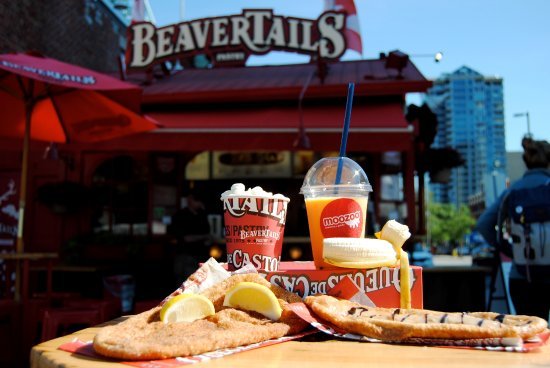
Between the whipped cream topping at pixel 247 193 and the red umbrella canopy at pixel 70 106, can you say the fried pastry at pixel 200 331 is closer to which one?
the whipped cream topping at pixel 247 193

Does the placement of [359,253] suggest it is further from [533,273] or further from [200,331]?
[533,273]

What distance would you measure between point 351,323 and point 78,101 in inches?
202

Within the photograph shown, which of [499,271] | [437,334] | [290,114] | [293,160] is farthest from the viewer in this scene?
[293,160]

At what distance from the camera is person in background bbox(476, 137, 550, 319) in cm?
415

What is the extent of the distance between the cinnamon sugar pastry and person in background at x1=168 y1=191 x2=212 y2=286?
5.48 meters

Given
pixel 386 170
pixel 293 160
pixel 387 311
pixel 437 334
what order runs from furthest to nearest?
pixel 293 160 → pixel 386 170 → pixel 387 311 → pixel 437 334

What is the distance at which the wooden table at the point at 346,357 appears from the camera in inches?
37.7

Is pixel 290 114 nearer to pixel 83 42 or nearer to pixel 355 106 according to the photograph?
pixel 355 106

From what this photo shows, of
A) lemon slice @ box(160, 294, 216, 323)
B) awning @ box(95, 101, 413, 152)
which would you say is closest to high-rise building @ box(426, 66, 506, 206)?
awning @ box(95, 101, 413, 152)

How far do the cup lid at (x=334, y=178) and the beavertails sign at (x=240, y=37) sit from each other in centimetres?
707

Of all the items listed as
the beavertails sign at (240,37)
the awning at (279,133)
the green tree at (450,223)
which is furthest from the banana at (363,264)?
the green tree at (450,223)

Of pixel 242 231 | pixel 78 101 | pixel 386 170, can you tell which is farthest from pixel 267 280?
Result: pixel 386 170

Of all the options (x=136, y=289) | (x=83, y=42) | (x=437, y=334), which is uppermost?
(x=83, y=42)

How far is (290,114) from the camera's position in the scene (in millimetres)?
7543
